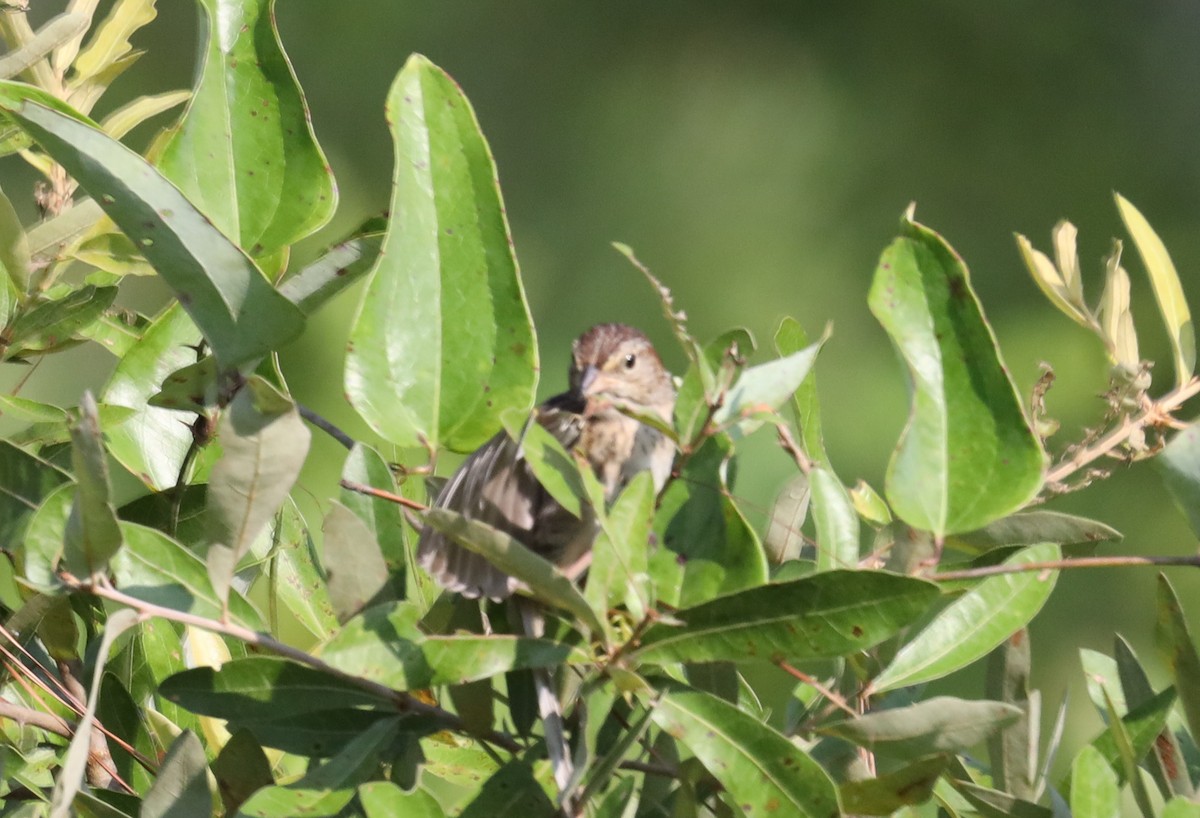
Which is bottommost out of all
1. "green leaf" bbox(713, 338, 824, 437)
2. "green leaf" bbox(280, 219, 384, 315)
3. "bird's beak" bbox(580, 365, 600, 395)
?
"bird's beak" bbox(580, 365, 600, 395)

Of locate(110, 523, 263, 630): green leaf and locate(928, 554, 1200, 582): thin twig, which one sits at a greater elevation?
locate(928, 554, 1200, 582): thin twig

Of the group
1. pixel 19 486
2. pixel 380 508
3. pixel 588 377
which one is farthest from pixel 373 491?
pixel 588 377

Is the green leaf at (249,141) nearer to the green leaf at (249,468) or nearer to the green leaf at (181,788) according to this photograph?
the green leaf at (249,468)

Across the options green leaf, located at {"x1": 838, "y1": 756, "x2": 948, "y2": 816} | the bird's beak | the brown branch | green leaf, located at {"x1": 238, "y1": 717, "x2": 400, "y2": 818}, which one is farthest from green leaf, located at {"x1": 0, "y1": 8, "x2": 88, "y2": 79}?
the bird's beak

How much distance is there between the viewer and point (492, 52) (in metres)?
3.59

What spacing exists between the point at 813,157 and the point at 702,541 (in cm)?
265

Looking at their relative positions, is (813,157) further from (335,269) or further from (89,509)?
(89,509)

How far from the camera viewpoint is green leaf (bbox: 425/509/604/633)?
2.52ft

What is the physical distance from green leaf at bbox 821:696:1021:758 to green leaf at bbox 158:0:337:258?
1.58ft

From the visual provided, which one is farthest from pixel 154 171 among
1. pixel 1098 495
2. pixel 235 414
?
pixel 1098 495

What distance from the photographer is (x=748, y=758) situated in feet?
2.66

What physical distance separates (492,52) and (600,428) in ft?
7.55

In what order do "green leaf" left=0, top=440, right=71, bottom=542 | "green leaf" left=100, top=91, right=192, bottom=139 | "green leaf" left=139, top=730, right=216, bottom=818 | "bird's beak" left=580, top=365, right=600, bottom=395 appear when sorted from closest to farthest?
"green leaf" left=139, top=730, right=216, bottom=818, "green leaf" left=0, top=440, right=71, bottom=542, "green leaf" left=100, top=91, right=192, bottom=139, "bird's beak" left=580, top=365, right=600, bottom=395

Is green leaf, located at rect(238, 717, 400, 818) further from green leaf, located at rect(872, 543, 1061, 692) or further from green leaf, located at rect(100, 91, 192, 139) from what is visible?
green leaf, located at rect(100, 91, 192, 139)
